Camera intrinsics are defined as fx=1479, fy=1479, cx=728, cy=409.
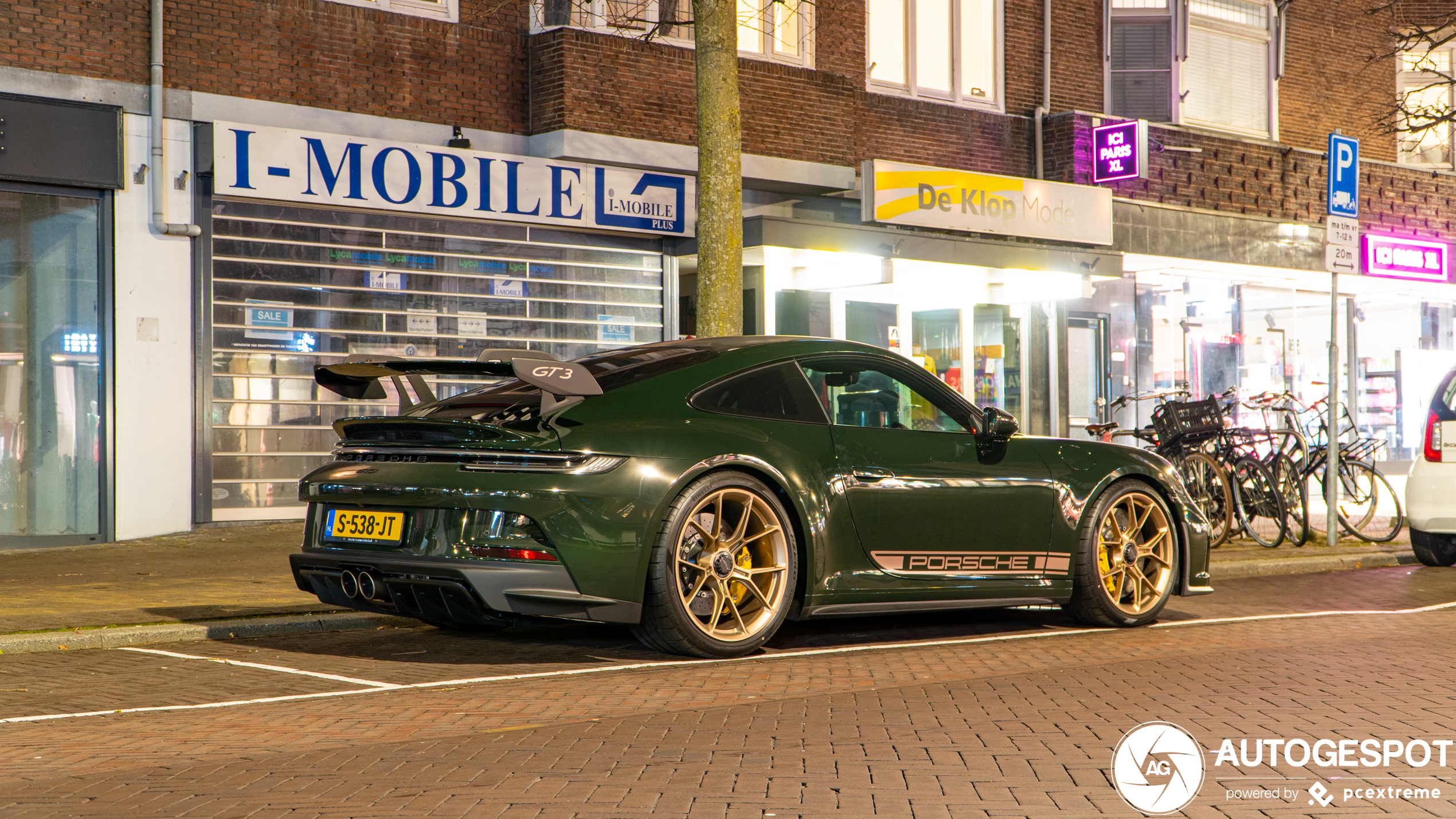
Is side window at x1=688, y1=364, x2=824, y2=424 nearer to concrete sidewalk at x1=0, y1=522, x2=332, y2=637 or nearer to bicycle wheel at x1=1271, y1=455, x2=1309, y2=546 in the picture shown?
concrete sidewalk at x1=0, y1=522, x2=332, y2=637

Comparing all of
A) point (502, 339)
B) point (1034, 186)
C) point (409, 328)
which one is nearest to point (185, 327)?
point (409, 328)

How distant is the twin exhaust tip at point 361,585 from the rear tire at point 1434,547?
8827 millimetres

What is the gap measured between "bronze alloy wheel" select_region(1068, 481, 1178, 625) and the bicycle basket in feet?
13.7

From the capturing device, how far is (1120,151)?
63.5 ft

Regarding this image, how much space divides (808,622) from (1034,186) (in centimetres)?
1128

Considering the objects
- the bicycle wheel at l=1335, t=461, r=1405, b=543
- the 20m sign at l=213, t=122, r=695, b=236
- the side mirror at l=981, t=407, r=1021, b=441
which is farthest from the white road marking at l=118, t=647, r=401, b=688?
the bicycle wheel at l=1335, t=461, r=1405, b=543

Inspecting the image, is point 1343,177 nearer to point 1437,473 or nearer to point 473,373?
point 1437,473

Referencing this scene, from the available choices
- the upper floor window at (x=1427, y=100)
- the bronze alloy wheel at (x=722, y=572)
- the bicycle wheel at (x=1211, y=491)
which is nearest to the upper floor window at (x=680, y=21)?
the bicycle wheel at (x=1211, y=491)

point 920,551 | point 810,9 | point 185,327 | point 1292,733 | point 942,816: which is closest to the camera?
point 942,816

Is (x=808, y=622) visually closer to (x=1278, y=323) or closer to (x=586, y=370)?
(x=586, y=370)

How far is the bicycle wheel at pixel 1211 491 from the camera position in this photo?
1221 centimetres

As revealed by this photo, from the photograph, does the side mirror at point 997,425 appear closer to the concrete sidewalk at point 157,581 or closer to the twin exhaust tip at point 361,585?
the twin exhaust tip at point 361,585

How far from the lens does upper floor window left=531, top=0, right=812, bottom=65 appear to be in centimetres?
1503

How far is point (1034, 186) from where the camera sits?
18.2 m
